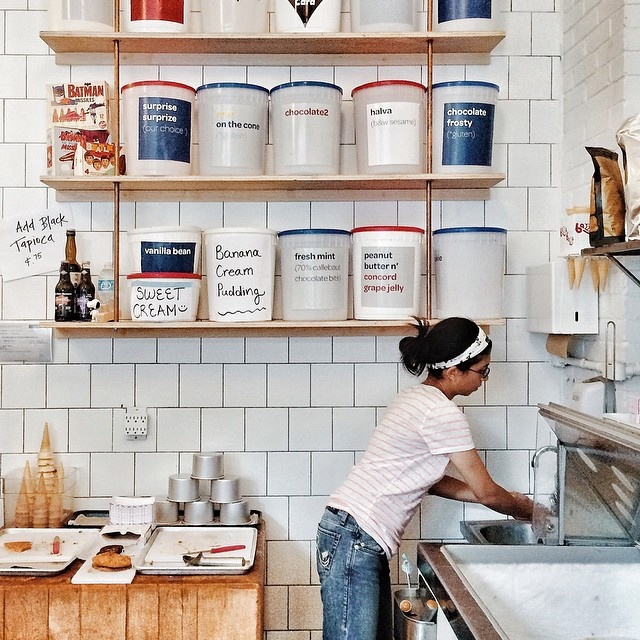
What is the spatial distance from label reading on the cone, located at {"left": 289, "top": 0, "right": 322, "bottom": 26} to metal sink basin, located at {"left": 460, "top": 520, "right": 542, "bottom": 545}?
5.95ft

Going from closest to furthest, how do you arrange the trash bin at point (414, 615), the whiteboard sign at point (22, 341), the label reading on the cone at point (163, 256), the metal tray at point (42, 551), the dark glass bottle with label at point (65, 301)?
1. the trash bin at point (414, 615)
2. the metal tray at point (42, 551)
3. the label reading on the cone at point (163, 256)
4. the dark glass bottle with label at point (65, 301)
5. the whiteboard sign at point (22, 341)

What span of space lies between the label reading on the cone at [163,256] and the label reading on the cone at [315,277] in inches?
14.2

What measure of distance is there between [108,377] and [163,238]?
2.20 feet

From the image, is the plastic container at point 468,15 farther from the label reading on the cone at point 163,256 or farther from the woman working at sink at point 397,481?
the label reading on the cone at point 163,256

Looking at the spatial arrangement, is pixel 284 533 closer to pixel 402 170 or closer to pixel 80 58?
pixel 402 170

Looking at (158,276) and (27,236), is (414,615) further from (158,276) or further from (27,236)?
(27,236)

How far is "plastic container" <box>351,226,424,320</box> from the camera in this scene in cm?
264

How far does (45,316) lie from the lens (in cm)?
298

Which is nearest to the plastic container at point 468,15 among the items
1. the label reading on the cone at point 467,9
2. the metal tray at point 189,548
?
the label reading on the cone at point 467,9

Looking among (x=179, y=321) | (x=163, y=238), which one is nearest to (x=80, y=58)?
(x=163, y=238)

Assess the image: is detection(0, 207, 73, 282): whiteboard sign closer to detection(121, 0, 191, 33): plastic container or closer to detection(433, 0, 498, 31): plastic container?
detection(121, 0, 191, 33): plastic container

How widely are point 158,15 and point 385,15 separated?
0.74 metres

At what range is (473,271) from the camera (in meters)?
2.67

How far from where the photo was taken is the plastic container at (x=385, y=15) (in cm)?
265
